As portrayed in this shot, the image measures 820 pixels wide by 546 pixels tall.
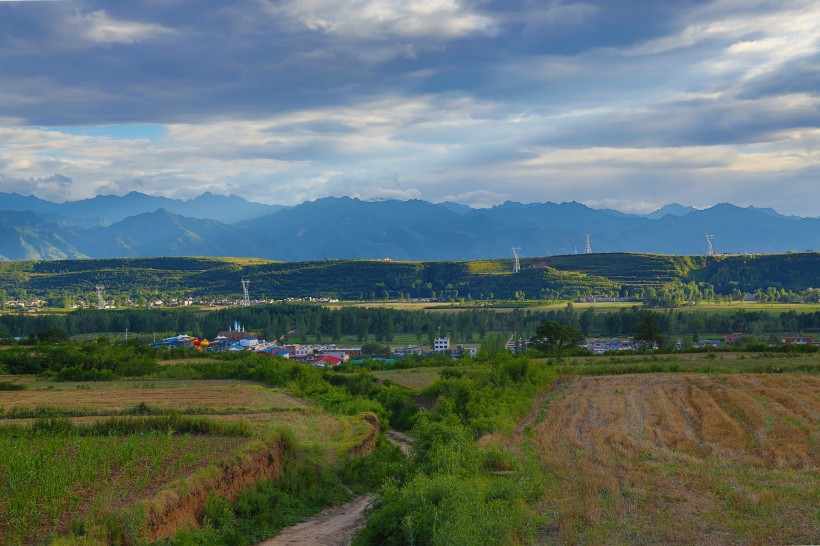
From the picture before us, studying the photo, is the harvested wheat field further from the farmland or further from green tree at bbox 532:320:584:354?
green tree at bbox 532:320:584:354

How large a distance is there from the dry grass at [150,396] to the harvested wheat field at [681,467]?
15191 millimetres

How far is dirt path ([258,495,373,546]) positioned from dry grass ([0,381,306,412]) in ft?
44.1

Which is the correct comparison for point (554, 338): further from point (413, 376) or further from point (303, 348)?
point (303, 348)

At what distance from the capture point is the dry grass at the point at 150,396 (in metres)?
36.8

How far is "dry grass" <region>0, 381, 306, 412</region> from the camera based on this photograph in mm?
36750

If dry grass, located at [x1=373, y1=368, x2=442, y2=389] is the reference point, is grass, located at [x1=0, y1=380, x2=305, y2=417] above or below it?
above

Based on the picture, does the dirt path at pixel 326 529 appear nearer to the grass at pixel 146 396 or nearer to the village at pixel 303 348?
the grass at pixel 146 396

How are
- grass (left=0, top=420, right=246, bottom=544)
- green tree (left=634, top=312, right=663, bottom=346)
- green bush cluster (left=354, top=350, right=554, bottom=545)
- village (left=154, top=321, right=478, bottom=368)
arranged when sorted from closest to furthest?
green bush cluster (left=354, top=350, right=554, bottom=545), grass (left=0, top=420, right=246, bottom=544), green tree (left=634, top=312, right=663, bottom=346), village (left=154, top=321, right=478, bottom=368)

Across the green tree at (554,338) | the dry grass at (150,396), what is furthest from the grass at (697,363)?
the dry grass at (150,396)

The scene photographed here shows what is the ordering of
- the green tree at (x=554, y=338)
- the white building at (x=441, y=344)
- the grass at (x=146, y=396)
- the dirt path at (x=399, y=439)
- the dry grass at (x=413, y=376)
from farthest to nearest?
1. the white building at (x=441, y=344)
2. the green tree at (x=554, y=338)
3. the dry grass at (x=413, y=376)
4. the grass at (x=146, y=396)
5. the dirt path at (x=399, y=439)

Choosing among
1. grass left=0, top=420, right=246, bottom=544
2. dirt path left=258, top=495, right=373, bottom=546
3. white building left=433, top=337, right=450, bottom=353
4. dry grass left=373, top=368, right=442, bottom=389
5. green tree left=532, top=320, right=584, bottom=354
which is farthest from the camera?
white building left=433, top=337, right=450, bottom=353

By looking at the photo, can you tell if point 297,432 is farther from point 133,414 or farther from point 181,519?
point 181,519

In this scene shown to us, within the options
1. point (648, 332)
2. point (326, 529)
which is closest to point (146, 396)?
point (326, 529)

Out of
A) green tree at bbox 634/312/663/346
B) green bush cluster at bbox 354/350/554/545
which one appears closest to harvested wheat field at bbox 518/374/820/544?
green bush cluster at bbox 354/350/554/545
